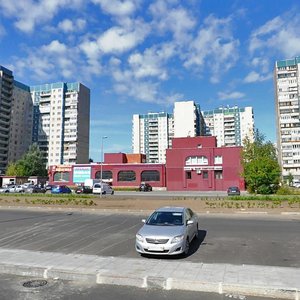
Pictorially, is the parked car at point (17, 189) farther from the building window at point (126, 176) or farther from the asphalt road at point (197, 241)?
the asphalt road at point (197, 241)

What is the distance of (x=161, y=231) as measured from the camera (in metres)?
9.50

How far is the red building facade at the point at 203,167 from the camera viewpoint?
63469 mm

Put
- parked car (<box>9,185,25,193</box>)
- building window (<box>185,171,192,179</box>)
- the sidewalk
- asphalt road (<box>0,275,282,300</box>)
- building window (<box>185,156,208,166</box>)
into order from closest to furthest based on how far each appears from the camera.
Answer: asphalt road (<box>0,275,282,300</box>), the sidewalk, parked car (<box>9,185,25,193</box>), building window (<box>185,156,208,166</box>), building window (<box>185,171,192,179</box>)

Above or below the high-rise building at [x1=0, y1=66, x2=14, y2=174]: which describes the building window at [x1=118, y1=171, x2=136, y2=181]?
below

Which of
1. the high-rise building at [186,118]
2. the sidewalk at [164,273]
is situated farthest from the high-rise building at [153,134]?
the sidewalk at [164,273]

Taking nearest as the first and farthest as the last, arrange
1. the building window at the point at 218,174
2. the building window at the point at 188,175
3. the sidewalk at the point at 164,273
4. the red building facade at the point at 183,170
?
the sidewalk at the point at 164,273 → the red building facade at the point at 183,170 → the building window at the point at 218,174 → the building window at the point at 188,175

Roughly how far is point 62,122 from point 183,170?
2956 inches

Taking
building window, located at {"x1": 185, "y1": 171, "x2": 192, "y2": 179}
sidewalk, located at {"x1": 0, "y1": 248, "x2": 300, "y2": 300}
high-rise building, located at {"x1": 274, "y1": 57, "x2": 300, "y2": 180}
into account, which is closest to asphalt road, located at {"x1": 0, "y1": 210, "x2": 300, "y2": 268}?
sidewalk, located at {"x1": 0, "y1": 248, "x2": 300, "y2": 300}

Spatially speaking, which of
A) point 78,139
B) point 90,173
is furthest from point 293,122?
point 78,139

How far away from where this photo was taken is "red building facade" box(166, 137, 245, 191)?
63.5 metres

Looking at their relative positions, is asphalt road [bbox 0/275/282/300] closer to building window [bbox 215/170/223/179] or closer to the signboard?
building window [bbox 215/170/223/179]

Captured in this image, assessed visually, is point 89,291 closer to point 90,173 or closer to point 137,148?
point 90,173

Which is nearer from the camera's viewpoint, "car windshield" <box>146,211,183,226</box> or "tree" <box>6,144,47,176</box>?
"car windshield" <box>146,211,183,226</box>

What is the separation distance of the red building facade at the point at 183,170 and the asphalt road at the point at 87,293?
5212cm
